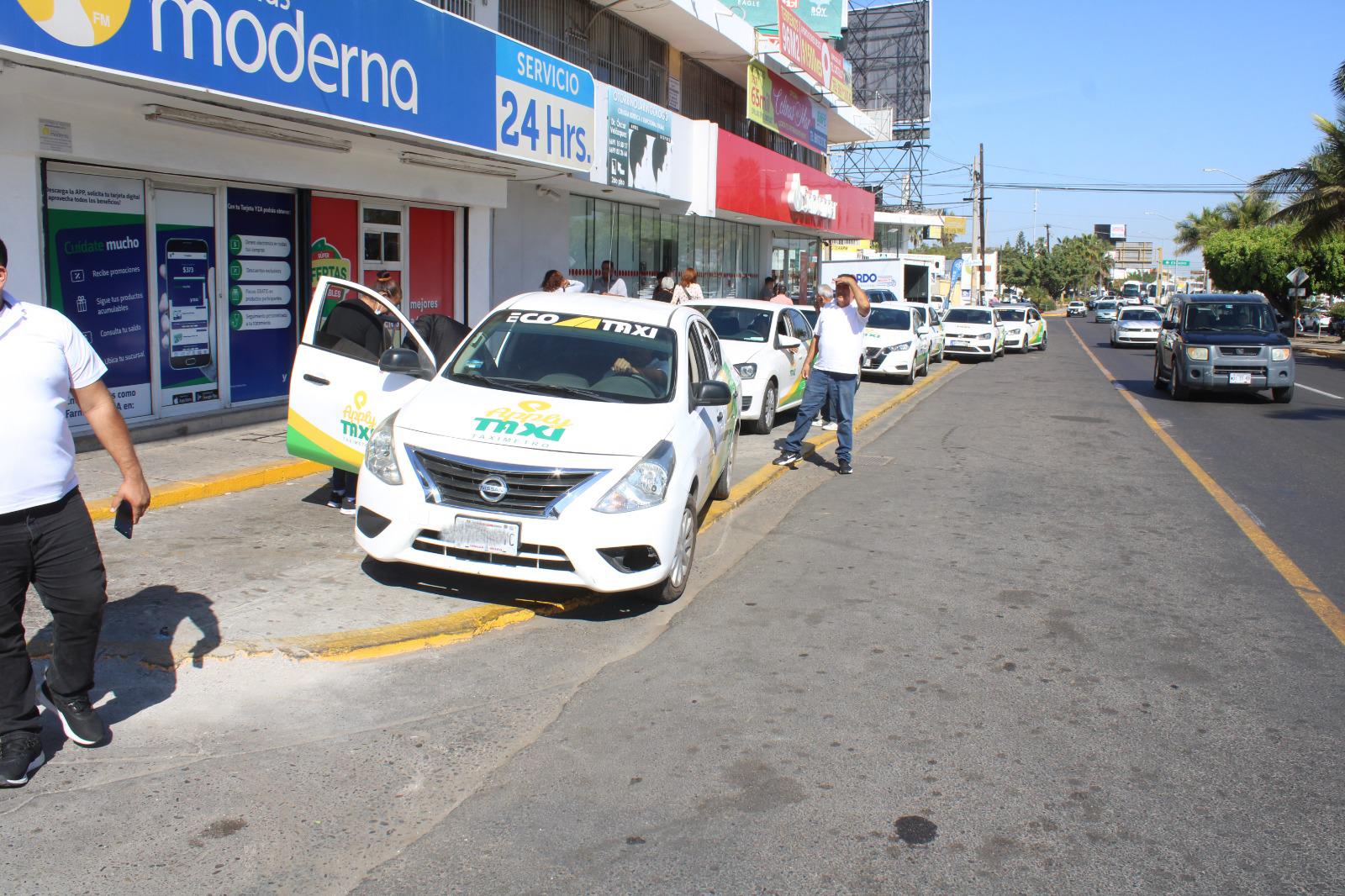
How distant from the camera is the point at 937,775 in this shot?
4188 millimetres

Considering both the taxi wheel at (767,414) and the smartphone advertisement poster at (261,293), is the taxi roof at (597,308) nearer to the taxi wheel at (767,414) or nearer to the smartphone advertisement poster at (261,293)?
the smartphone advertisement poster at (261,293)

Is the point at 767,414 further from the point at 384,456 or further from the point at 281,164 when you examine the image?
the point at 384,456

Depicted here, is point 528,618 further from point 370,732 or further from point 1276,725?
point 1276,725

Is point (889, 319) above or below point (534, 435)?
above

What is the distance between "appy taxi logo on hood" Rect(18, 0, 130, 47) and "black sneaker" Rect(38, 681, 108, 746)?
5.32 meters

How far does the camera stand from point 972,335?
1232 inches

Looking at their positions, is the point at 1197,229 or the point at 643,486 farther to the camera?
the point at 1197,229

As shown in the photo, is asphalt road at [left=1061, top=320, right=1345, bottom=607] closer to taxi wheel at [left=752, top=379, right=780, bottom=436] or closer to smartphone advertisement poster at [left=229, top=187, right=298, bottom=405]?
taxi wheel at [left=752, top=379, right=780, bottom=436]

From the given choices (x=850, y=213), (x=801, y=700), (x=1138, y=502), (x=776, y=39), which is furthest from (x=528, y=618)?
(x=850, y=213)

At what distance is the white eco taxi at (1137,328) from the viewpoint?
40.2 m

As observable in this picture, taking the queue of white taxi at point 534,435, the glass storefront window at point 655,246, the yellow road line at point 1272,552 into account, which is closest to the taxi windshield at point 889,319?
the glass storefront window at point 655,246

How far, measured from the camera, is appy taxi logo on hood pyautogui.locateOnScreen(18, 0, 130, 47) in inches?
292

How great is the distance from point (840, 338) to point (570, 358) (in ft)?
13.7

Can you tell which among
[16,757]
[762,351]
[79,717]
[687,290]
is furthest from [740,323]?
[16,757]
